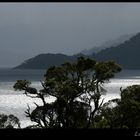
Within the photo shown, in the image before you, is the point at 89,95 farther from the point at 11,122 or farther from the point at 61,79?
the point at 11,122

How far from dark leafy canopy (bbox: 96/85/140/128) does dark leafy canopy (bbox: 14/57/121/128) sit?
2.87ft

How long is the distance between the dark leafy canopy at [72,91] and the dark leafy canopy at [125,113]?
88cm

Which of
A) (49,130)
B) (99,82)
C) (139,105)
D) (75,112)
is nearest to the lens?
(49,130)

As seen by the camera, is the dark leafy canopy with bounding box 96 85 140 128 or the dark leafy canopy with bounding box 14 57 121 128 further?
the dark leafy canopy with bounding box 14 57 121 128

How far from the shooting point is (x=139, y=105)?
69.4 feet

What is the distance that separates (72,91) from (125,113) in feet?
10.9

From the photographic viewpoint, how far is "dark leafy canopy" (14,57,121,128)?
22.5 meters

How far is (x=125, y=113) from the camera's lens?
21.7 m

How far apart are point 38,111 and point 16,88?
196 centimetres

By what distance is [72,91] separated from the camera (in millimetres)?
22750

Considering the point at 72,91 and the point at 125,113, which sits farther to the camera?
the point at 72,91

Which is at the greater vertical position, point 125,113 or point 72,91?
point 72,91

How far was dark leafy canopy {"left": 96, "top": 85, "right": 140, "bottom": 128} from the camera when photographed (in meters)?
21.3

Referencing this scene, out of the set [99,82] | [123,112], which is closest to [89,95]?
[99,82]
